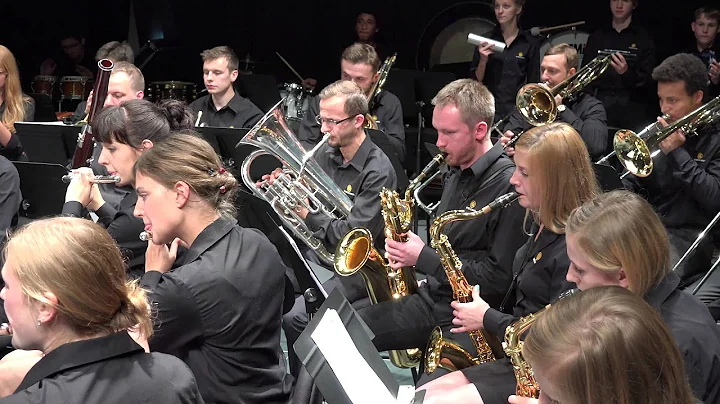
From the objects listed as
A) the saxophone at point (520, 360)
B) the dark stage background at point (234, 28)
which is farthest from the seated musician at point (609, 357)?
the dark stage background at point (234, 28)

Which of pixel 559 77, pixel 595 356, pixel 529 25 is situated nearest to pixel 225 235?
pixel 595 356

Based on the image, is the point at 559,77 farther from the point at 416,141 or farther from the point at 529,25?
the point at 529,25

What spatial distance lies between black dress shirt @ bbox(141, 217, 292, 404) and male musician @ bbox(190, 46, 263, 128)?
3.77 meters

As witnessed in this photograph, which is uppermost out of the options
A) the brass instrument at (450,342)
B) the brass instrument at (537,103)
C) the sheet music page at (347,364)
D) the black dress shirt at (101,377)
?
the brass instrument at (537,103)

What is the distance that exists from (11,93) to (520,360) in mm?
4459

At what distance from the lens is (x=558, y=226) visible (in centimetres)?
302

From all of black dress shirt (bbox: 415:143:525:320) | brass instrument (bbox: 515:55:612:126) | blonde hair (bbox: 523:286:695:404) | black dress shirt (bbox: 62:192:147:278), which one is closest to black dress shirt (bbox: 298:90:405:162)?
brass instrument (bbox: 515:55:612:126)

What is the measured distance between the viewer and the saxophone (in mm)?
2723

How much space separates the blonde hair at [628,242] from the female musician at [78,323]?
1167mm

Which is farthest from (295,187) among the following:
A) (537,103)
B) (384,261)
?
(537,103)

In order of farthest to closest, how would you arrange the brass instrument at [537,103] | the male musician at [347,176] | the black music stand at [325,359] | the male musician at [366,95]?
the male musician at [366,95] < the brass instrument at [537,103] < the male musician at [347,176] < the black music stand at [325,359]

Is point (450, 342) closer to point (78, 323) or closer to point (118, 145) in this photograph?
point (118, 145)

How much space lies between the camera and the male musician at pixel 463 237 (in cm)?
349

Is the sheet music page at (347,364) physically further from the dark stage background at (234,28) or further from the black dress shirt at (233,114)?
the dark stage background at (234,28)
